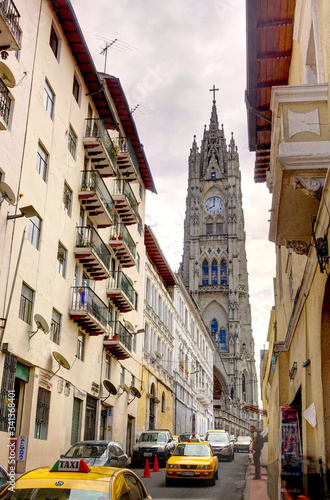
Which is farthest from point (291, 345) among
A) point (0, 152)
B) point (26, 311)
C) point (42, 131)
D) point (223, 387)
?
point (223, 387)

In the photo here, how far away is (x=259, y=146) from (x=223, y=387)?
254ft

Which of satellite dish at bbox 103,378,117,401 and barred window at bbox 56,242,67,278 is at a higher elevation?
barred window at bbox 56,242,67,278

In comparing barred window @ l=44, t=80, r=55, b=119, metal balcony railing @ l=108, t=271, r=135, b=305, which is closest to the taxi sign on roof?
barred window @ l=44, t=80, r=55, b=119

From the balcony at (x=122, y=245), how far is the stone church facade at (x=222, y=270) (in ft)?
200

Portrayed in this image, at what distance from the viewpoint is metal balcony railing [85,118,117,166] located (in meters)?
24.6

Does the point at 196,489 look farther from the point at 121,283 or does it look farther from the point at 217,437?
the point at 217,437

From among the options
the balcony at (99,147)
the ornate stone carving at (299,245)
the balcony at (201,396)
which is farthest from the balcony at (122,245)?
the balcony at (201,396)


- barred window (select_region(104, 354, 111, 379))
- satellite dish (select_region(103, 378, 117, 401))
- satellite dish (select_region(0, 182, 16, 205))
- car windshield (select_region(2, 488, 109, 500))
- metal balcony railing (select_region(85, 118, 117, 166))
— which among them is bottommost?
car windshield (select_region(2, 488, 109, 500))

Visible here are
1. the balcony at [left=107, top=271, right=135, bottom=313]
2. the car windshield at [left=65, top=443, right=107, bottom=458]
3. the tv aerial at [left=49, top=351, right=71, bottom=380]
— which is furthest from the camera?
the balcony at [left=107, top=271, right=135, bottom=313]

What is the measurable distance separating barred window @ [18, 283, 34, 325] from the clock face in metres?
82.9

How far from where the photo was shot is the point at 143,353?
111 feet

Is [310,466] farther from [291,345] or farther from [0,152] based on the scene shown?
[0,152]

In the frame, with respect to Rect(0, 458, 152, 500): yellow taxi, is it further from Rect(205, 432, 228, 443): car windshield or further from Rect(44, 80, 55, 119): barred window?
Rect(205, 432, 228, 443): car windshield

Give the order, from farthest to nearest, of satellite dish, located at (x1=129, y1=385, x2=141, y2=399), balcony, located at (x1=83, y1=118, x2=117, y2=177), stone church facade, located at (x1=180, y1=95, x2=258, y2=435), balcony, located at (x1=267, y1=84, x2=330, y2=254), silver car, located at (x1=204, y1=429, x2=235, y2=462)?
1. stone church facade, located at (x1=180, y1=95, x2=258, y2=435)
2. silver car, located at (x1=204, y1=429, x2=235, y2=462)
3. satellite dish, located at (x1=129, y1=385, x2=141, y2=399)
4. balcony, located at (x1=83, y1=118, x2=117, y2=177)
5. balcony, located at (x1=267, y1=84, x2=330, y2=254)
